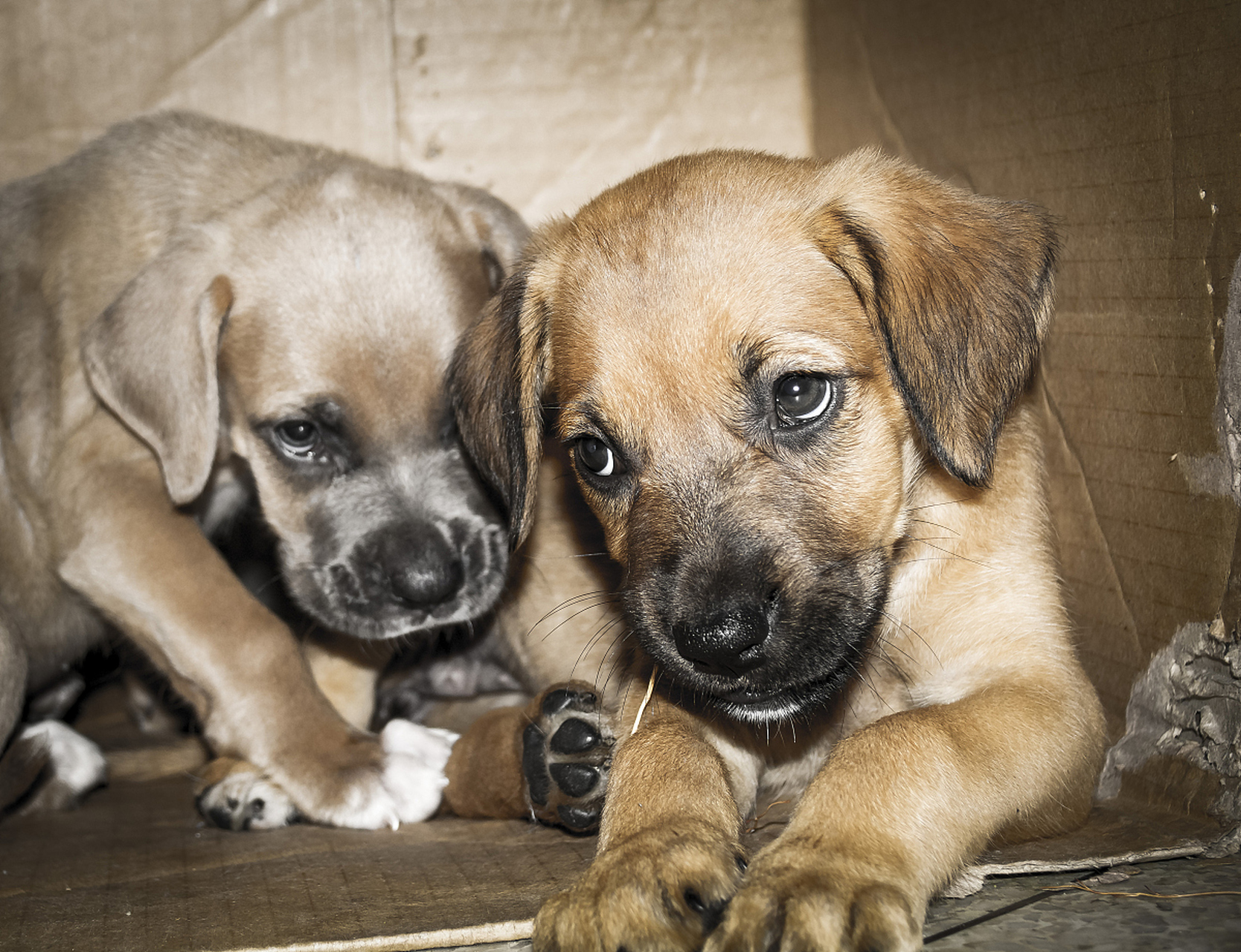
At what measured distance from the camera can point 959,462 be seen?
2.48 metres

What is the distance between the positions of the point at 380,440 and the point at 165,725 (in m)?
1.78

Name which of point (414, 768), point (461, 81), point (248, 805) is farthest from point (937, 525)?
point (461, 81)

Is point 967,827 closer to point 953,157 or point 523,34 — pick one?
point 953,157

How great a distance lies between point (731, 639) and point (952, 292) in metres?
0.99


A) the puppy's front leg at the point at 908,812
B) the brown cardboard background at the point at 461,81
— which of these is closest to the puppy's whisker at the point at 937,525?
the puppy's front leg at the point at 908,812

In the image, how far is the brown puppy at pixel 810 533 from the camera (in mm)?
2105

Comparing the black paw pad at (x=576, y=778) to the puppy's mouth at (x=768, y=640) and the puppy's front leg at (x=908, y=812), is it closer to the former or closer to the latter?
the puppy's mouth at (x=768, y=640)

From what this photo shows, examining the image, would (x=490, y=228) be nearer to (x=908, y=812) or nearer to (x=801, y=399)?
(x=801, y=399)

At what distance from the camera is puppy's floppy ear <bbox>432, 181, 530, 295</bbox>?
3949mm

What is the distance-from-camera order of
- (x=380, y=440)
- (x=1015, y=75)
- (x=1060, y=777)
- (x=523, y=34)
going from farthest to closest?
(x=523, y=34)
(x=380, y=440)
(x=1015, y=75)
(x=1060, y=777)

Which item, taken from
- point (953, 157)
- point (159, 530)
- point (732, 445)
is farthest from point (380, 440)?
point (953, 157)

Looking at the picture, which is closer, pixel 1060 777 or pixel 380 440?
pixel 1060 777

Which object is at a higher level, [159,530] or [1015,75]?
[1015,75]

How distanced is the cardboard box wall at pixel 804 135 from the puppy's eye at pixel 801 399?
90 centimetres
